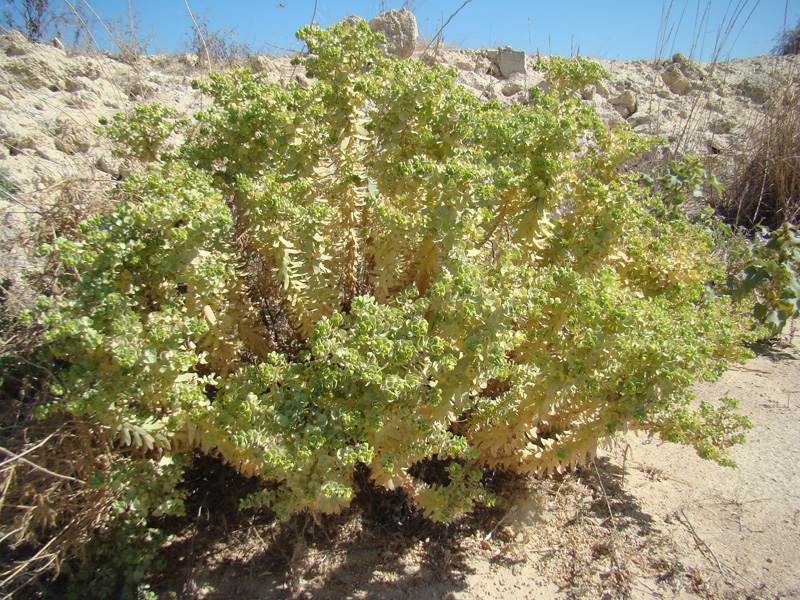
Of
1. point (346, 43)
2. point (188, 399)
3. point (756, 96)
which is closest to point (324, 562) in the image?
point (188, 399)

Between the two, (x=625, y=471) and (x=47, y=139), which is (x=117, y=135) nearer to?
(x=47, y=139)

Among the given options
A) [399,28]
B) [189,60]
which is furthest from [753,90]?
[189,60]

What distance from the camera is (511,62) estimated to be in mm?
7137

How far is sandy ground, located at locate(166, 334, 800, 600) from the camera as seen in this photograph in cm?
215

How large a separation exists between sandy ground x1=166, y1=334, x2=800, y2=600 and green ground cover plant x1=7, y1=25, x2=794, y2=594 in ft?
1.03

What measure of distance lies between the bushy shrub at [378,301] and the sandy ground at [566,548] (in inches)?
13.4

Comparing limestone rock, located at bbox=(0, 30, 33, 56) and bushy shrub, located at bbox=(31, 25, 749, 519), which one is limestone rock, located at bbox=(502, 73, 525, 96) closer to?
bushy shrub, located at bbox=(31, 25, 749, 519)

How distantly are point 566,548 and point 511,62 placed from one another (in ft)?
21.8

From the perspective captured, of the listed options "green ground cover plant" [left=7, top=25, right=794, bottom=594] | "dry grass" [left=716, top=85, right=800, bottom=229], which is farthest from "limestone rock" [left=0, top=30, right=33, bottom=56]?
"dry grass" [left=716, top=85, right=800, bottom=229]

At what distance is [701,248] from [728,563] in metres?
1.48

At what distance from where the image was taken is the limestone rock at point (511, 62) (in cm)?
709

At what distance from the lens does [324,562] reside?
7.32ft

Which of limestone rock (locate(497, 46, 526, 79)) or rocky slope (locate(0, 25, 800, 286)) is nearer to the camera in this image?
rocky slope (locate(0, 25, 800, 286))

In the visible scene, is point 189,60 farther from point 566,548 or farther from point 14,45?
point 566,548
